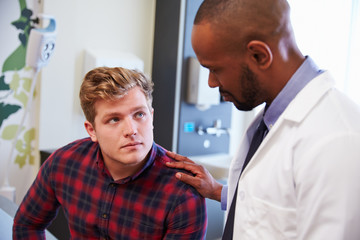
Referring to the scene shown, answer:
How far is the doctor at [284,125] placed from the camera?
0.64 meters

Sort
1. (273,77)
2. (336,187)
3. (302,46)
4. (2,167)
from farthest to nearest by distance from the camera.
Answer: (302,46) < (2,167) < (273,77) < (336,187)

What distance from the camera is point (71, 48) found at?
7.82ft

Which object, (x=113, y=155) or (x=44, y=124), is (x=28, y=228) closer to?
(x=113, y=155)

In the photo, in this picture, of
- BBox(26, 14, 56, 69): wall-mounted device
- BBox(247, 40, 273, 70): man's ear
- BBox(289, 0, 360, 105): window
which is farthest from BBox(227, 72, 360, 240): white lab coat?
BBox(289, 0, 360, 105): window

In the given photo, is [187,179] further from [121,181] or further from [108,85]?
[108,85]

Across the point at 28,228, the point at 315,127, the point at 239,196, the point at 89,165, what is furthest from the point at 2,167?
the point at 315,127

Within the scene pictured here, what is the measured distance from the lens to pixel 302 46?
2.63 m

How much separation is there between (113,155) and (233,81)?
1.55 feet

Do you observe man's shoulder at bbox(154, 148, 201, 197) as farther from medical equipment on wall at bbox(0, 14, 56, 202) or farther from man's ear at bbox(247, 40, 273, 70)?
medical equipment on wall at bbox(0, 14, 56, 202)

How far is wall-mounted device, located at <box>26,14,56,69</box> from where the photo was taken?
185 cm

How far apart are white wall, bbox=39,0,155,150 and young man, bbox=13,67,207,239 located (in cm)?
116

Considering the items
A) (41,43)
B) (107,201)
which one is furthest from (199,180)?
(41,43)

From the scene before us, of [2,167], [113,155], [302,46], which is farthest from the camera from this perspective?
[302,46]

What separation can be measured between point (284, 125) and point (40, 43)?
4.89ft
